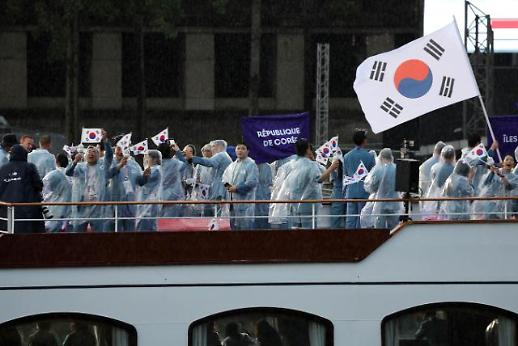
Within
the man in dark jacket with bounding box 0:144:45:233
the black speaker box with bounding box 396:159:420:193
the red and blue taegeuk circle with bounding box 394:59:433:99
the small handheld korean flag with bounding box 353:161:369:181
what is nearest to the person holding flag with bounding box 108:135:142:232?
the man in dark jacket with bounding box 0:144:45:233

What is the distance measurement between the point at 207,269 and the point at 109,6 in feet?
94.5

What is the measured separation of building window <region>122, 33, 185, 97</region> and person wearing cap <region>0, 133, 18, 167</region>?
2850 cm

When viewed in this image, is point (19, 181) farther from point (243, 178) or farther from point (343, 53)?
point (343, 53)

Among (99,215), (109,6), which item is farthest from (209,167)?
(109,6)

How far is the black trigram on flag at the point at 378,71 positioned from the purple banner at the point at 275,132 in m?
3.24

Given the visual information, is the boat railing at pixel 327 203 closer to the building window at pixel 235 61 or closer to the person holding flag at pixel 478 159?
the person holding flag at pixel 478 159

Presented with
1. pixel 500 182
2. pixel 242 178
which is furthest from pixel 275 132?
pixel 500 182

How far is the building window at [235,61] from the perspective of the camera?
4650 cm

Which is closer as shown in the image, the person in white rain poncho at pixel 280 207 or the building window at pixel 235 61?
the person in white rain poncho at pixel 280 207

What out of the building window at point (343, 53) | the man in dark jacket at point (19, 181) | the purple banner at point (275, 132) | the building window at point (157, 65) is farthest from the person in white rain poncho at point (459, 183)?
the building window at point (157, 65)

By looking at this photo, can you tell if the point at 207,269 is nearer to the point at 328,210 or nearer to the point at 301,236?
the point at 301,236

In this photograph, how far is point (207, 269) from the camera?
11.0 meters

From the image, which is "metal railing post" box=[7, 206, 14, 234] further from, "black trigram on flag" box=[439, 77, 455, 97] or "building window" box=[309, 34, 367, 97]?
"building window" box=[309, 34, 367, 97]

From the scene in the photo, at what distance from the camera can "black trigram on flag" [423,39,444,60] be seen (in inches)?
494
